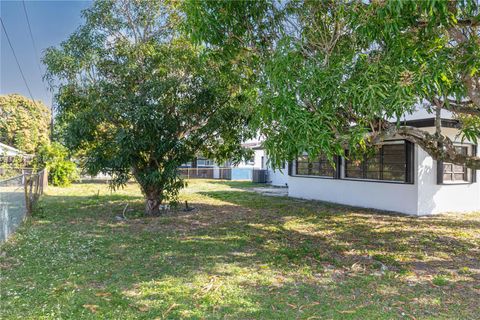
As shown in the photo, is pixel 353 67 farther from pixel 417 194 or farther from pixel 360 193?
pixel 360 193

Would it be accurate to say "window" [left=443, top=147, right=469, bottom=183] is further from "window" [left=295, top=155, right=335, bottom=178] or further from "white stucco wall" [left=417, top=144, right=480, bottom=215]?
"window" [left=295, top=155, right=335, bottom=178]

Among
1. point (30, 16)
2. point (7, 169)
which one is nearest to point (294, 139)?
point (30, 16)

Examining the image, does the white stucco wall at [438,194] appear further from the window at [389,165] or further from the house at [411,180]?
the window at [389,165]

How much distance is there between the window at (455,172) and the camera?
1025 cm

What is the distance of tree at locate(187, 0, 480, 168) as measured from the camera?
3664mm

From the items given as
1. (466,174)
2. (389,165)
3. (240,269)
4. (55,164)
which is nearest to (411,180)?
(389,165)

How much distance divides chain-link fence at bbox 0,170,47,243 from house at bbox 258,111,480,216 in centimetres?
643

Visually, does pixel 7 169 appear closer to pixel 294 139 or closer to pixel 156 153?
pixel 156 153

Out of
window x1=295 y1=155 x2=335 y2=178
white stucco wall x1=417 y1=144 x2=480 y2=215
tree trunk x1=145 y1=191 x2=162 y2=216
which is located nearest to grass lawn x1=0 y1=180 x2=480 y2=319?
tree trunk x1=145 y1=191 x2=162 y2=216

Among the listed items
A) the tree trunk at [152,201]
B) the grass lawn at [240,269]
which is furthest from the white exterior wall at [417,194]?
the tree trunk at [152,201]

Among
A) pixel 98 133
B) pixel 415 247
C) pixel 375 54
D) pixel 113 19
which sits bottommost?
pixel 415 247

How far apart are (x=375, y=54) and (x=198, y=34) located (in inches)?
102

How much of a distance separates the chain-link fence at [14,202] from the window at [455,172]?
11.2 metres

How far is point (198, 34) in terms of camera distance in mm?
5148
